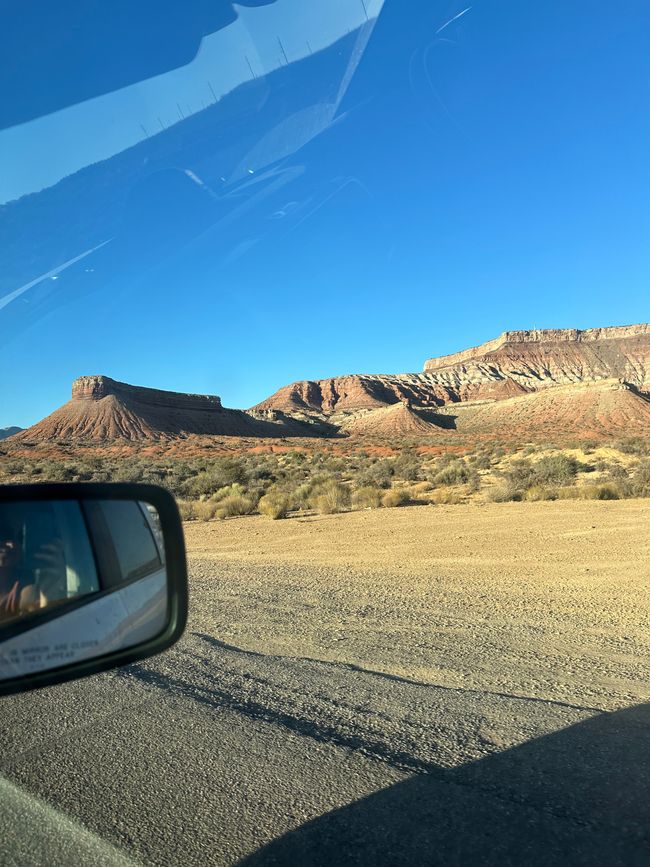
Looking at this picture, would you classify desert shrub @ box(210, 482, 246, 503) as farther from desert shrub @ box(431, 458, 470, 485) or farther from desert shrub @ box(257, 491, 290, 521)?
desert shrub @ box(431, 458, 470, 485)

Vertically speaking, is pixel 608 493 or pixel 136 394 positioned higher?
pixel 136 394

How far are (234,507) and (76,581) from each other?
2059 centimetres

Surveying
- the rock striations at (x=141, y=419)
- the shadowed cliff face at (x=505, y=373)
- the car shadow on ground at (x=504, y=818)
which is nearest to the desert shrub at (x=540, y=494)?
the car shadow on ground at (x=504, y=818)

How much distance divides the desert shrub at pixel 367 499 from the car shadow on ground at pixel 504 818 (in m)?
19.8

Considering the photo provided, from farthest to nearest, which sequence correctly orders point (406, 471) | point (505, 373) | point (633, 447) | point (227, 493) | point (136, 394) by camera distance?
point (505, 373) → point (136, 394) → point (633, 447) → point (406, 471) → point (227, 493)

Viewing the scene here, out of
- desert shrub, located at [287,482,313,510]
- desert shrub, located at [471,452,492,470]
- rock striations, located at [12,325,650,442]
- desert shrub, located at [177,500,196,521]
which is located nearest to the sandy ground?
desert shrub, located at [177,500,196,521]

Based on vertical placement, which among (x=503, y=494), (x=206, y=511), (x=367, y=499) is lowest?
(x=503, y=494)

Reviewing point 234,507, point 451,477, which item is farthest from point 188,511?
point 451,477

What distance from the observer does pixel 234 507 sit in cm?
2370

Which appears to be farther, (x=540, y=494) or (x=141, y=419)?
(x=141, y=419)

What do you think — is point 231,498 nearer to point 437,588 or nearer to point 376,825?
point 437,588

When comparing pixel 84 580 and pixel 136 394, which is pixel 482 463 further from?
pixel 136 394

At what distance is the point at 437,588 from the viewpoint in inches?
398

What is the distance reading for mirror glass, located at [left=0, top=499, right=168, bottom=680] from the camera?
2.87m
